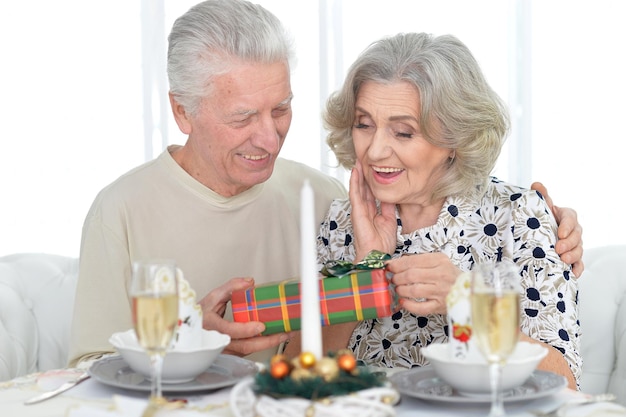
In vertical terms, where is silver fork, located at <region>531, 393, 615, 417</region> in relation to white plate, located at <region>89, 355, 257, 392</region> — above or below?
below

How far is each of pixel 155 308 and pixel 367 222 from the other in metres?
1.02

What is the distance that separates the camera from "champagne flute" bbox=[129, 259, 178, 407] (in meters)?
1.24

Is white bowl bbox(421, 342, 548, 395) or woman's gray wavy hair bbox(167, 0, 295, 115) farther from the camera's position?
woman's gray wavy hair bbox(167, 0, 295, 115)

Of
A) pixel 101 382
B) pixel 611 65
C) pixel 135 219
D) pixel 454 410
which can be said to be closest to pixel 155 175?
pixel 135 219

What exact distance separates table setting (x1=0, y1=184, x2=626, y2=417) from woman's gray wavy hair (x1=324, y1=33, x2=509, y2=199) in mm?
715

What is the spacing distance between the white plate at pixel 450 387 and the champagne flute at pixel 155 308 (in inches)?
14.6

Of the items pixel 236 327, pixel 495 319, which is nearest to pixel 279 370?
pixel 495 319

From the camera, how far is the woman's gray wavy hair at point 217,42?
211 cm

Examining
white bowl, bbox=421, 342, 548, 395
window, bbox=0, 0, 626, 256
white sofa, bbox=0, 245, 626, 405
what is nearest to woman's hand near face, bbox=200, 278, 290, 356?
white bowl, bbox=421, 342, 548, 395

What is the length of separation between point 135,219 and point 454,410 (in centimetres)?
115

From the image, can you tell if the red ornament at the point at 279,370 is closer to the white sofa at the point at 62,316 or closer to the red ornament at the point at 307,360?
the red ornament at the point at 307,360

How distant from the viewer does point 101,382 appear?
1.48 m

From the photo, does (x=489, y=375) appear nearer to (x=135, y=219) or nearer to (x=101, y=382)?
(x=101, y=382)

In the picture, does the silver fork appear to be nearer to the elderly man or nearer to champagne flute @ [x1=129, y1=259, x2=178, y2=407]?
champagne flute @ [x1=129, y1=259, x2=178, y2=407]
